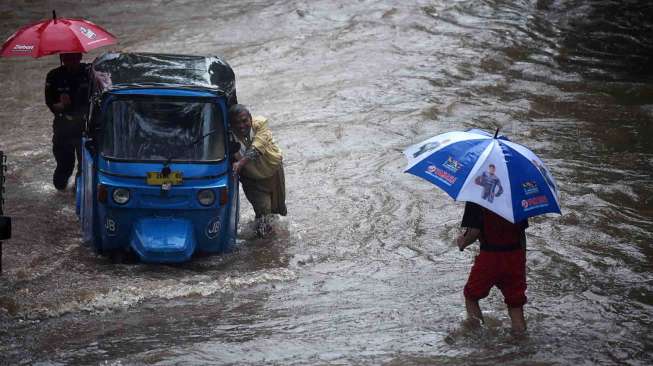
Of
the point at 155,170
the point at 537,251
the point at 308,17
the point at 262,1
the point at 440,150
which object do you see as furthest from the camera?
the point at 262,1

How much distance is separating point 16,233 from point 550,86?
429 inches

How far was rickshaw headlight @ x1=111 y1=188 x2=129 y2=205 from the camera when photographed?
29.3ft

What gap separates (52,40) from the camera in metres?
10.7

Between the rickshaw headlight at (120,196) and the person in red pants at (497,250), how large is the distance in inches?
132

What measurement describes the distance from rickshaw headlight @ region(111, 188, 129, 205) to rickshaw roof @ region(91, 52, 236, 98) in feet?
3.32

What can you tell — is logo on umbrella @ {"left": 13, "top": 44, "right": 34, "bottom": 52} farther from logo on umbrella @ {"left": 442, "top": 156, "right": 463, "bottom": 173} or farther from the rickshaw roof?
logo on umbrella @ {"left": 442, "top": 156, "right": 463, "bottom": 173}

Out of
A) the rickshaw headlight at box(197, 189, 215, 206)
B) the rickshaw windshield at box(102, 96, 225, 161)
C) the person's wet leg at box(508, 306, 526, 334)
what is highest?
the rickshaw windshield at box(102, 96, 225, 161)

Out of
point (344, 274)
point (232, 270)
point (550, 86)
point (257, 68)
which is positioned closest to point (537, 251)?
point (344, 274)

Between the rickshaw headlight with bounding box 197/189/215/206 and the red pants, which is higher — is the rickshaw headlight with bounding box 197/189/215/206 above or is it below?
below

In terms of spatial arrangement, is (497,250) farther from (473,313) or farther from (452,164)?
(452,164)

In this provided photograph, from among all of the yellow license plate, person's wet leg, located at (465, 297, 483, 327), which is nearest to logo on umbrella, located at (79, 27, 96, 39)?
the yellow license plate

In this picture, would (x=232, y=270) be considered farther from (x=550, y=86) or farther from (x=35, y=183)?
(x=550, y=86)

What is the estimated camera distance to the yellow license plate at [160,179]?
353 inches

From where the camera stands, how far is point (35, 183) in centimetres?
1234
